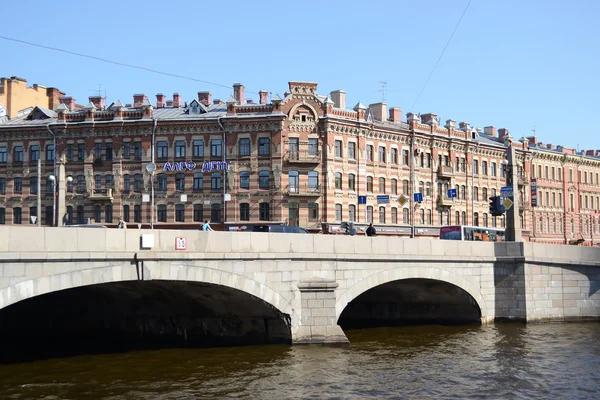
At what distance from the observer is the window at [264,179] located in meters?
55.3

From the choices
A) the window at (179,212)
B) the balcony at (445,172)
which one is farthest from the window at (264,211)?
the balcony at (445,172)

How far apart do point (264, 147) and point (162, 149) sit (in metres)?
7.79

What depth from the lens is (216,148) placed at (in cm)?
5575

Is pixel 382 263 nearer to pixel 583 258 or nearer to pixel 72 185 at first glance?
pixel 583 258

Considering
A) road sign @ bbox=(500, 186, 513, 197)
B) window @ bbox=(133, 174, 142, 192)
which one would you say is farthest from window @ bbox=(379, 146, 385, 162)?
road sign @ bbox=(500, 186, 513, 197)

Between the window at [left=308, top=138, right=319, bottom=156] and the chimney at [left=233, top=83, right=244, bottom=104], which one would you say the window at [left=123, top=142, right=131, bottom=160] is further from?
the window at [left=308, top=138, right=319, bottom=156]

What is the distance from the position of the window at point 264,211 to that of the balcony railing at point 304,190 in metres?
1.90

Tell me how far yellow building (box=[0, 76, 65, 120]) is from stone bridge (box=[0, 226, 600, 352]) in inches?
1342

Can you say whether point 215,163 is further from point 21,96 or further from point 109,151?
point 21,96

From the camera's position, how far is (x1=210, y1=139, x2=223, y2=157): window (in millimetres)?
55656

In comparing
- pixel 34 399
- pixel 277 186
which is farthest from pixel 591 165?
pixel 34 399

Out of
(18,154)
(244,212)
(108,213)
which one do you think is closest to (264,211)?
(244,212)

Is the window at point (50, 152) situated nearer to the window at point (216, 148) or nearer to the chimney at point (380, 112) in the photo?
the window at point (216, 148)

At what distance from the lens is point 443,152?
65.7 meters
